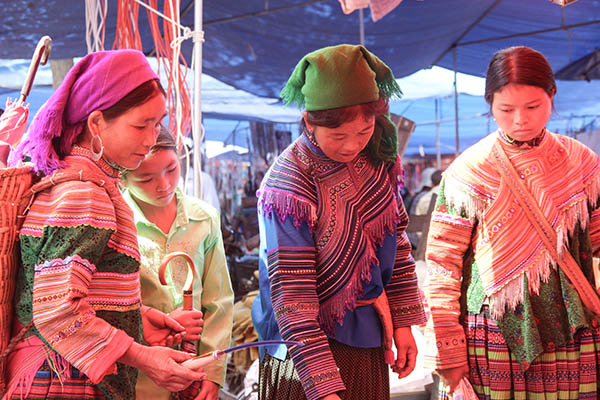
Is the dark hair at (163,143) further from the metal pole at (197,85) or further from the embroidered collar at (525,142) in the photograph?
the embroidered collar at (525,142)

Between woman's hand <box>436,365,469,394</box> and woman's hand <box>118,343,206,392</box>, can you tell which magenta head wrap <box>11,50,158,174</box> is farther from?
woman's hand <box>436,365,469,394</box>

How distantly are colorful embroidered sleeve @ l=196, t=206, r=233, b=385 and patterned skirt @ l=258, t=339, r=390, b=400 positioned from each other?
11.9 inches

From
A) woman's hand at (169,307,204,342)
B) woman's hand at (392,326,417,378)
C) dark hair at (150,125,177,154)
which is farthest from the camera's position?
dark hair at (150,125,177,154)

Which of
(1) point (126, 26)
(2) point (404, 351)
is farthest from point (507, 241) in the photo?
(1) point (126, 26)

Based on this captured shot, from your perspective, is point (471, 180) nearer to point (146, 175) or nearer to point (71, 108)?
point (146, 175)

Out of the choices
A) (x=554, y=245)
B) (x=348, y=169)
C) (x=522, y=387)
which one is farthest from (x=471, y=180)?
(x=522, y=387)

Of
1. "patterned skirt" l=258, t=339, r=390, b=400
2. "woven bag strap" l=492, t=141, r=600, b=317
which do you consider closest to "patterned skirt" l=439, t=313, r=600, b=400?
"woven bag strap" l=492, t=141, r=600, b=317

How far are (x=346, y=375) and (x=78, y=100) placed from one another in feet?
3.22

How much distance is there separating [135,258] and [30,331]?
27 centimetres

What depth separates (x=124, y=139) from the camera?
135cm

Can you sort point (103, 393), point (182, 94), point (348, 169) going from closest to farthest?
point (103, 393)
point (348, 169)
point (182, 94)

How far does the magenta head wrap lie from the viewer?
1.33 m

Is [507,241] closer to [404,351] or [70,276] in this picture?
[404,351]

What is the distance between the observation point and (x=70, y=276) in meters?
1.20
